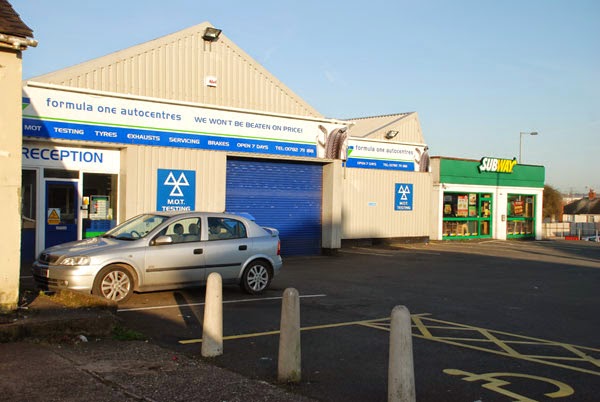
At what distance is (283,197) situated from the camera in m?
20.5

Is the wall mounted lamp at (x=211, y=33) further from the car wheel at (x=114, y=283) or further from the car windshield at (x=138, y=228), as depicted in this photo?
the car wheel at (x=114, y=283)

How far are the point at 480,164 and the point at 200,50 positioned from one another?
63.1 ft

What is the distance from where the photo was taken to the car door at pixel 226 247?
11.2 meters

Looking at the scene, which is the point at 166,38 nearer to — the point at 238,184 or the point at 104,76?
the point at 104,76

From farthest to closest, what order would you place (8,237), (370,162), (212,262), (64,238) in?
(370,162), (64,238), (212,262), (8,237)

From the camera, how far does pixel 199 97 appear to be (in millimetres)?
18172

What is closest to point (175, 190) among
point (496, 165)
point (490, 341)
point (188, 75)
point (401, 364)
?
point (188, 75)

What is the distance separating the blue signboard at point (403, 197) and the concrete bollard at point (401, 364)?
21198mm

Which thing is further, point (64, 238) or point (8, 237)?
point (64, 238)

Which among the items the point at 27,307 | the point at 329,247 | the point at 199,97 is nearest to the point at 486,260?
the point at 329,247

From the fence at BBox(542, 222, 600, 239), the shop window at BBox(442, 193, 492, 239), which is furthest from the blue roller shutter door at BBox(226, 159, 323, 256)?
the fence at BBox(542, 222, 600, 239)

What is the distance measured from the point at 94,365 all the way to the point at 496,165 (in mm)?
29925

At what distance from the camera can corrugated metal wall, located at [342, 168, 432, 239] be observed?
24578 millimetres

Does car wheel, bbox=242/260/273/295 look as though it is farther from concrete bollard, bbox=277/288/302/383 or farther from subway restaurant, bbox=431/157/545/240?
subway restaurant, bbox=431/157/545/240
